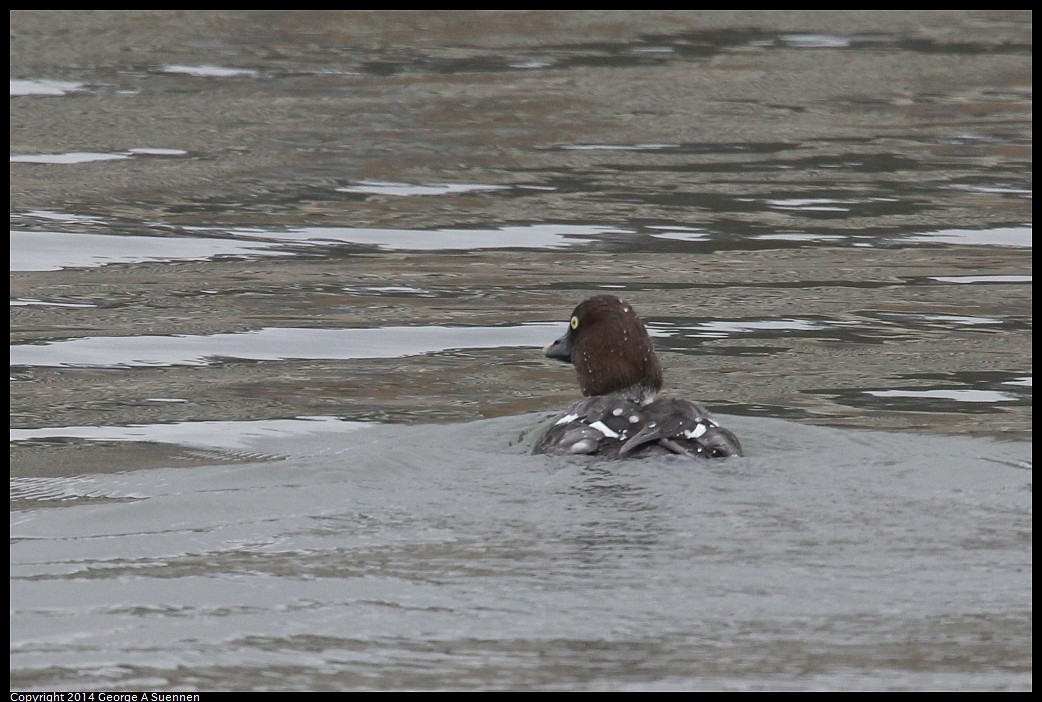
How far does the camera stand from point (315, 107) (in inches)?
752

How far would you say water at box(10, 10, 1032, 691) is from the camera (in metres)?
5.93

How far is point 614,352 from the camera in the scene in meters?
8.95

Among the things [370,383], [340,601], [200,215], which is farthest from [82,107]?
[340,601]

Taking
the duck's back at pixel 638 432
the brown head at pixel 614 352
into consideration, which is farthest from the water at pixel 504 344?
the brown head at pixel 614 352

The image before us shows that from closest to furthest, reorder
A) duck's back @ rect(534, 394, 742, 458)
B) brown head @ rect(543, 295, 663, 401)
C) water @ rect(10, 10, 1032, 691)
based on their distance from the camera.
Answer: water @ rect(10, 10, 1032, 691) → duck's back @ rect(534, 394, 742, 458) → brown head @ rect(543, 295, 663, 401)

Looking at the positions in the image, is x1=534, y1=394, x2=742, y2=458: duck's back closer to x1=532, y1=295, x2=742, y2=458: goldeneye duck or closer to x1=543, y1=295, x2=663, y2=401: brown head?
x1=532, y1=295, x2=742, y2=458: goldeneye duck

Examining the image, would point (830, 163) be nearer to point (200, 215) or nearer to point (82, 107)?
point (200, 215)

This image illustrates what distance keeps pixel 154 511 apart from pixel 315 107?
476 inches

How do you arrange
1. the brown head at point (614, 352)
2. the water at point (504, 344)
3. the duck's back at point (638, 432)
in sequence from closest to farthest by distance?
the water at point (504, 344)
the duck's back at point (638, 432)
the brown head at point (614, 352)

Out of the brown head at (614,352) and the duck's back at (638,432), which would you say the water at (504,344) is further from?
the brown head at (614,352)

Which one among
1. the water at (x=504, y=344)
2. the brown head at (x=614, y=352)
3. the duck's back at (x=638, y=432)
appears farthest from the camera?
the brown head at (x=614, y=352)

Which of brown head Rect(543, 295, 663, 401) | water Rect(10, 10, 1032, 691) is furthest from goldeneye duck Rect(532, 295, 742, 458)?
water Rect(10, 10, 1032, 691)

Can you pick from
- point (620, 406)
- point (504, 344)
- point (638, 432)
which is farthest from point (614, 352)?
point (504, 344)

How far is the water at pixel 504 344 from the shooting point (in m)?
5.93
